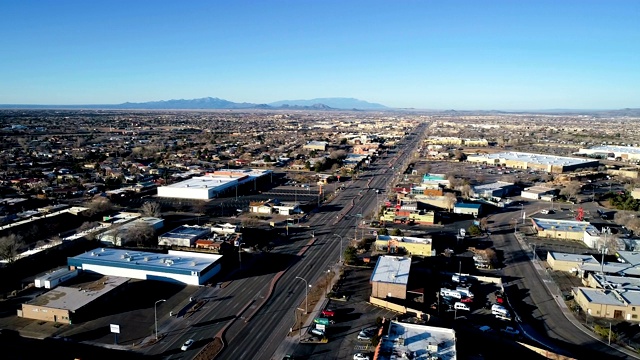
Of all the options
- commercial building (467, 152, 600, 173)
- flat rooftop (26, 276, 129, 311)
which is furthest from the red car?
commercial building (467, 152, 600, 173)

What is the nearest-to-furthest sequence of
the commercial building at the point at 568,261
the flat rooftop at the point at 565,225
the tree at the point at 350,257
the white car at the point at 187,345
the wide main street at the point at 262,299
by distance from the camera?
the white car at the point at 187,345, the wide main street at the point at 262,299, the commercial building at the point at 568,261, the tree at the point at 350,257, the flat rooftop at the point at 565,225

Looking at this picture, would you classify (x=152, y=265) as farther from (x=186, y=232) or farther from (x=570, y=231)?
(x=570, y=231)

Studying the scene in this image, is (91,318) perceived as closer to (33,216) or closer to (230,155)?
(33,216)

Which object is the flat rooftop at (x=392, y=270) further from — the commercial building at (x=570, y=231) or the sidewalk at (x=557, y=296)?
the commercial building at (x=570, y=231)

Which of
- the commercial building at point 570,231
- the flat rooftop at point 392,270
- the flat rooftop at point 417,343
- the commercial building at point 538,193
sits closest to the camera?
the flat rooftop at point 417,343

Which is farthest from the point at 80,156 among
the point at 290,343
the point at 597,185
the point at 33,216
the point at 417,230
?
the point at 597,185

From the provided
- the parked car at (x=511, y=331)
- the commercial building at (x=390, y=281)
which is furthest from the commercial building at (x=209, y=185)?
the parked car at (x=511, y=331)
